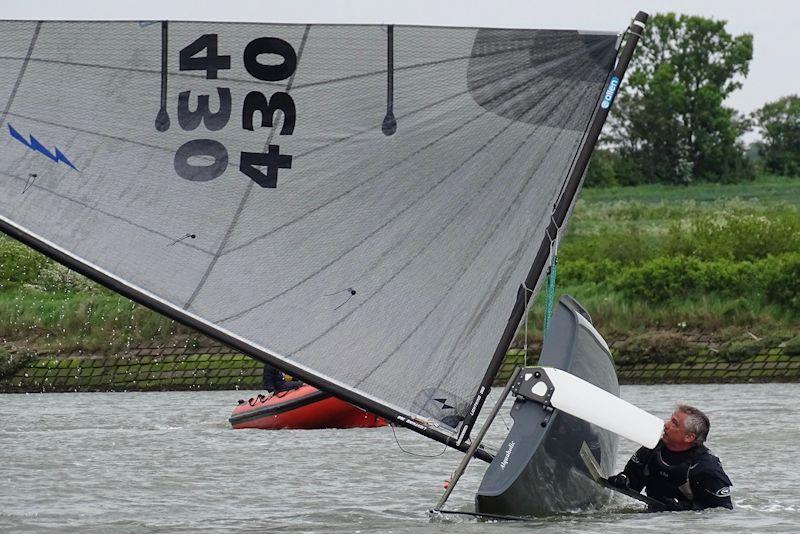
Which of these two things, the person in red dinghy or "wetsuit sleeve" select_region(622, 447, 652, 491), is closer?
"wetsuit sleeve" select_region(622, 447, 652, 491)

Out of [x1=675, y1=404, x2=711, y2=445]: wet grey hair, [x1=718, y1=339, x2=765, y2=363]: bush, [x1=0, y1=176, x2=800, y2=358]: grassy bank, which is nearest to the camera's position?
[x1=675, y1=404, x2=711, y2=445]: wet grey hair

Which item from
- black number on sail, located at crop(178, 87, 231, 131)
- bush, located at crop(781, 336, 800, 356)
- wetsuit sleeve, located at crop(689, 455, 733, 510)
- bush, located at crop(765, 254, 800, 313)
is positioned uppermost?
black number on sail, located at crop(178, 87, 231, 131)

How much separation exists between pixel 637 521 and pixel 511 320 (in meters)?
1.90

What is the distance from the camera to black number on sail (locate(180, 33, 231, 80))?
450 inches

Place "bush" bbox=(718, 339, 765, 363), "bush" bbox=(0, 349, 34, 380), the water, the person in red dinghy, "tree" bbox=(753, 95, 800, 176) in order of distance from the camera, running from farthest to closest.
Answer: "tree" bbox=(753, 95, 800, 176), "bush" bbox=(0, 349, 34, 380), "bush" bbox=(718, 339, 765, 363), the person in red dinghy, the water

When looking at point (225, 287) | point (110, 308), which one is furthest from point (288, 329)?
point (110, 308)

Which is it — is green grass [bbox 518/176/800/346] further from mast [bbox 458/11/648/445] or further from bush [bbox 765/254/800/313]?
mast [bbox 458/11/648/445]

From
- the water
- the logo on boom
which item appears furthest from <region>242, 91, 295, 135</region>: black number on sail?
the water

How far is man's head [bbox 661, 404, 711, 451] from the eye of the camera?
11.8m

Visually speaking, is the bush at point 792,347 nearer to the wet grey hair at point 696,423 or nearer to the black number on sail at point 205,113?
the wet grey hair at point 696,423

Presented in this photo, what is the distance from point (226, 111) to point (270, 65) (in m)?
0.46

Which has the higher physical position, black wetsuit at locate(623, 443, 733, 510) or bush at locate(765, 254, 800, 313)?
black wetsuit at locate(623, 443, 733, 510)

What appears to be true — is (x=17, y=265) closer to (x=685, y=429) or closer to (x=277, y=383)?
(x=277, y=383)

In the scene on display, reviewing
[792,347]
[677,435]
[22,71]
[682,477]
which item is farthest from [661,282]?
[22,71]
